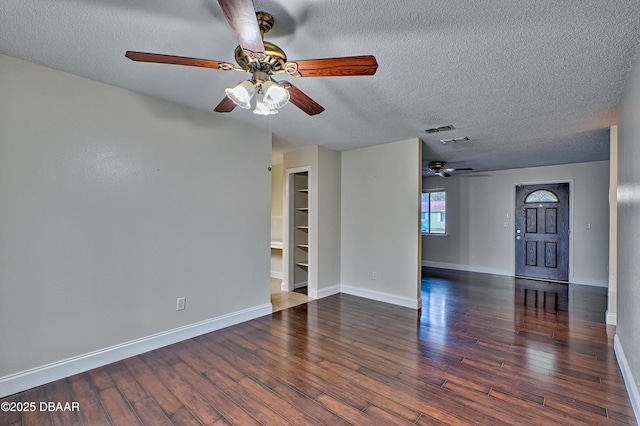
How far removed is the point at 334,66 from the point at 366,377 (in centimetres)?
226

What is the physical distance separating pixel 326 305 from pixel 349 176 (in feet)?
6.92

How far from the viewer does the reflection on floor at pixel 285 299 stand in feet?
13.9

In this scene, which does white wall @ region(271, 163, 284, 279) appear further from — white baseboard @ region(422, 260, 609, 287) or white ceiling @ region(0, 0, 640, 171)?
white baseboard @ region(422, 260, 609, 287)

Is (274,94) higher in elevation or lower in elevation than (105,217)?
higher

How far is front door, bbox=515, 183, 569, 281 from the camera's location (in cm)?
593

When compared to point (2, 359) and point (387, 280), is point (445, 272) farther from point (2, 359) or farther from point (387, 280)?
point (2, 359)

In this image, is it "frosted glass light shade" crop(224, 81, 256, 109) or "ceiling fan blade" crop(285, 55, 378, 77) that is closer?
"ceiling fan blade" crop(285, 55, 378, 77)

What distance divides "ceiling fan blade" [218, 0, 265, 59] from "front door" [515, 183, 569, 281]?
6790 millimetres

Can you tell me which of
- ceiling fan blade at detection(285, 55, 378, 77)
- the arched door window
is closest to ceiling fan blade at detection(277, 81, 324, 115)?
ceiling fan blade at detection(285, 55, 378, 77)

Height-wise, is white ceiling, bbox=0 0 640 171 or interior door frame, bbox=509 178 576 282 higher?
white ceiling, bbox=0 0 640 171

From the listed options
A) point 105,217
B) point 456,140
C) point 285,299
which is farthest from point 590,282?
point 105,217

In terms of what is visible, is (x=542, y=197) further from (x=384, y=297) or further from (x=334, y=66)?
(x=334, y=66)

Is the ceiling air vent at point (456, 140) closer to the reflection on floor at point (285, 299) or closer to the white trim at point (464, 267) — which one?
the reflection on floor at point (285, 299)

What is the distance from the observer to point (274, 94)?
68.9 inches
